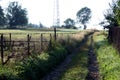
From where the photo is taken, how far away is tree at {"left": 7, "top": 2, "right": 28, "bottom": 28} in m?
109

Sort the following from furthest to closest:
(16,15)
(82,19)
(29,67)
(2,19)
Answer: (82,19)
(16,15)
(2,19)
(29,67)

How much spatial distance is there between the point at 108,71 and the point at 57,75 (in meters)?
2.54

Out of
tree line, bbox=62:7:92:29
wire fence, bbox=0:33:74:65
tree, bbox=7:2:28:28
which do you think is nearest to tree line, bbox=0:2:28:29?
tree, bbox=7:2:28:28

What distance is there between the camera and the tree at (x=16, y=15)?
109287mm

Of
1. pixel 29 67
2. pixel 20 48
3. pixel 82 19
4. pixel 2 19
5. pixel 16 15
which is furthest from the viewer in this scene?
pixel 82 19

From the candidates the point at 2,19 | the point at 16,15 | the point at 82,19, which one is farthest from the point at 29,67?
the point at 82,19

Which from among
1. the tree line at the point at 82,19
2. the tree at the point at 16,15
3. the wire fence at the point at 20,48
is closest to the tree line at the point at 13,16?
the tree at the point at 16,15

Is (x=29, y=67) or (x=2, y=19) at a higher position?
(x=2, y=19)

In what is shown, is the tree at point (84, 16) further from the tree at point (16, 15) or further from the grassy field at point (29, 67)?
the grassy field at point (29, 67)

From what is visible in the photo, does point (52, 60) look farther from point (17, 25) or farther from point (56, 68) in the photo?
point (17, 25)

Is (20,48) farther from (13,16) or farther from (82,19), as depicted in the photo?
(82,19)

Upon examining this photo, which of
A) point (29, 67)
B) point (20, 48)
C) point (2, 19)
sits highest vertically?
point (2, 19)

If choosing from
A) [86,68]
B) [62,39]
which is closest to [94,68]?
[86,68]

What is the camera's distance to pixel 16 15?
11431 centimetres
